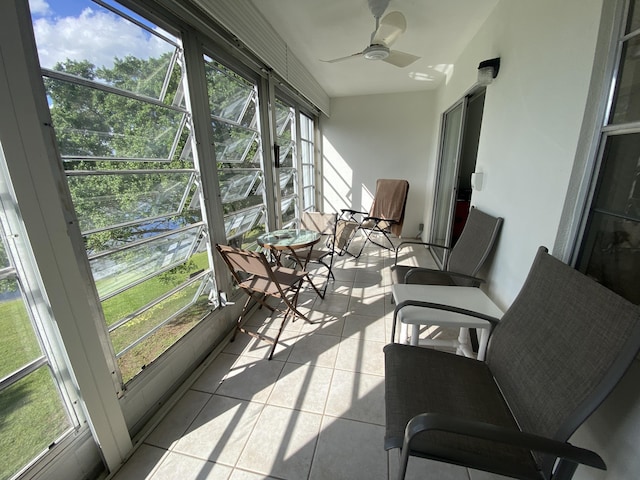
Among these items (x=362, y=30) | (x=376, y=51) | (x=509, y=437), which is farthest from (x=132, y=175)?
(x=362, y=30)

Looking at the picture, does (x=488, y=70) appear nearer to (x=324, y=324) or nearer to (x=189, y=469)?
(x=324, y=324)

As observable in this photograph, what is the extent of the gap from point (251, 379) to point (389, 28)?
2.89m

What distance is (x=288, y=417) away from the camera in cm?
150

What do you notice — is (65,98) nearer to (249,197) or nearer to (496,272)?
(249,197)

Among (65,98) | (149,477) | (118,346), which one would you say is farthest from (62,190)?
(149,477)

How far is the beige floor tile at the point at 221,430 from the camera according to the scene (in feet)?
4.35

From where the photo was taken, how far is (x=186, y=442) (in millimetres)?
1382

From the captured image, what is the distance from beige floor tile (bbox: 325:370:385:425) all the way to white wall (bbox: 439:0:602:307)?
3.42ft

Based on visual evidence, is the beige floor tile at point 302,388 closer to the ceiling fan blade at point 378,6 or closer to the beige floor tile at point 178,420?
the beige floor tile at point 178,420

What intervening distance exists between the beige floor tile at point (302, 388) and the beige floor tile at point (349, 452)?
0.46 feet

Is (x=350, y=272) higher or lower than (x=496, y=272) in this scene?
lower

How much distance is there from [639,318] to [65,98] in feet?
7.34

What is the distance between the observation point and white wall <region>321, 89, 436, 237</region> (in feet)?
15.4

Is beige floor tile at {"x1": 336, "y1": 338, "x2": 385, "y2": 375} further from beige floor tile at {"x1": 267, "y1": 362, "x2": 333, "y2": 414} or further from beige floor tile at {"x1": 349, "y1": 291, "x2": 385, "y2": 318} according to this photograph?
beige floor tile at {"x1": 349, "y1": 291, "x2": 385, "y2": 318}
